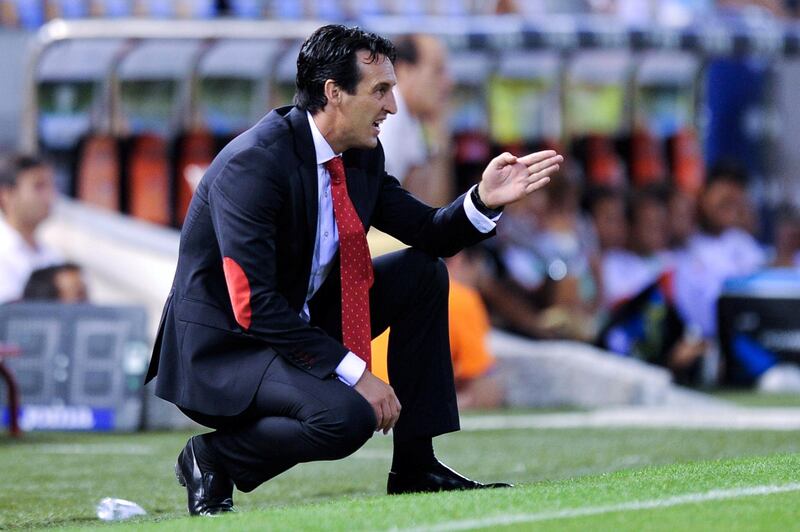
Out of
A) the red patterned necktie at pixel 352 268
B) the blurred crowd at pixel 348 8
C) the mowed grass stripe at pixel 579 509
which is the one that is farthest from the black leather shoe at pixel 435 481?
the blurred crowd at pixel 348 8

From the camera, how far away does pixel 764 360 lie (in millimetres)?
14094

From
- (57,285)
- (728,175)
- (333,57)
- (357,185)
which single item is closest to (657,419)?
(57,285)

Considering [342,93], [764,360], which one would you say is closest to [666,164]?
[764,360]

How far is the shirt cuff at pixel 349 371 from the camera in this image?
548cm

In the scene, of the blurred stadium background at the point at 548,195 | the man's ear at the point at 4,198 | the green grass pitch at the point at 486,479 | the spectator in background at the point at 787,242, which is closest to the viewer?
the green grass pitch at the point at 486,479

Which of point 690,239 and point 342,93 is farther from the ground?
point 342,93

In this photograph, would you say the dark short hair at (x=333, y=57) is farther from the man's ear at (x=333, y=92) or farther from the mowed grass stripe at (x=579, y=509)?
the mowed grass stripe at (x=579, y=509)

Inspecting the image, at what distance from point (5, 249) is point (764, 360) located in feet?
19.2

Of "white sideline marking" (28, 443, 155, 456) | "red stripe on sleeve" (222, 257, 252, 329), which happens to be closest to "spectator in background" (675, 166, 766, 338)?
"white sideline marking" (28, 443, 155, 456)

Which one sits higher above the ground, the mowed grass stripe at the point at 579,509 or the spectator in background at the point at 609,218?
the mowed grass stripe at the point at 579,509

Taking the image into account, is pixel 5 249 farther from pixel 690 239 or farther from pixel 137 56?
pixel 690 239

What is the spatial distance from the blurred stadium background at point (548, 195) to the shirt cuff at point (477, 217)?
418 centimetres

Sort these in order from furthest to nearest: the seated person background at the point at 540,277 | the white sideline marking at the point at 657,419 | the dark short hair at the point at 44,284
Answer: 1. the seated person background at the point at 540,277
2. the dark short hair at the point at 44,284
3. the white sideline marking at the point at 657,419

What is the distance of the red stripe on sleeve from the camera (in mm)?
5395
